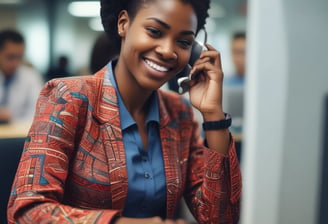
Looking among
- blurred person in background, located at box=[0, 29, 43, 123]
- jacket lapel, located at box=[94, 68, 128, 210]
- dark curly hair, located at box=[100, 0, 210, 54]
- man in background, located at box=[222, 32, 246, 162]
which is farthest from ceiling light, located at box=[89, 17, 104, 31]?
man in background, located at box=[222, 32, 246, 162]

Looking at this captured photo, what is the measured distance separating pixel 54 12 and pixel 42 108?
5748 mm

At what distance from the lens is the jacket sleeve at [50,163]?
2.27ft

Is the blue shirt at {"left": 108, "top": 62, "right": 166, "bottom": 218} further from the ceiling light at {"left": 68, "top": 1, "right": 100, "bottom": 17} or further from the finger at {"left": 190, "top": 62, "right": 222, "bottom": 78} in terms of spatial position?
the ceiling light at {"left": 68, "top": 1, "right": 100, "bottom": 17}

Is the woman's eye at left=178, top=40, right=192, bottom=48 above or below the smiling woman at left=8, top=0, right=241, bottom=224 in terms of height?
above

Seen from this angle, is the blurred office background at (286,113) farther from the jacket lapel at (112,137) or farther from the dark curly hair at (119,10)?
the jacket lapel at (112,137)

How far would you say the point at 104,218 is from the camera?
0.68 meters

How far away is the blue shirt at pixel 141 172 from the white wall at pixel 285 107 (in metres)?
0.31

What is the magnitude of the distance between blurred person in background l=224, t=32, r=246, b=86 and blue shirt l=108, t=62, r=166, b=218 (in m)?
1.86

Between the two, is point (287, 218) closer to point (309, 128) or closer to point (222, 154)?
point (309, 128)

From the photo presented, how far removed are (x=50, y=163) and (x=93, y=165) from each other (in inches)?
3.8

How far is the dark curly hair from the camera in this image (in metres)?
0.82

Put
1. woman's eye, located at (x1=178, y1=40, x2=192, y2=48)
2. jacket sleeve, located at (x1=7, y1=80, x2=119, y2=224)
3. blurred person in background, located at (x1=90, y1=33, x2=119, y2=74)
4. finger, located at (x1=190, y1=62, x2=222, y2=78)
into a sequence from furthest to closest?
blurred person in background, located at (x1=90, y1=33, x2=119, y2=74), finger, located at (x1=190, y1=62, x2=222, y2=78), woman's eye, located at (x1=178, y1=40, x2=192, y2=48), jacket sleeve, located at (x1=7, y1=80, x2=119, y2=224)

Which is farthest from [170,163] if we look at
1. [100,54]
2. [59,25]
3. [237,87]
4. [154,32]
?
[59,25]

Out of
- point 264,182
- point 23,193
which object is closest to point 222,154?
point 264,182
